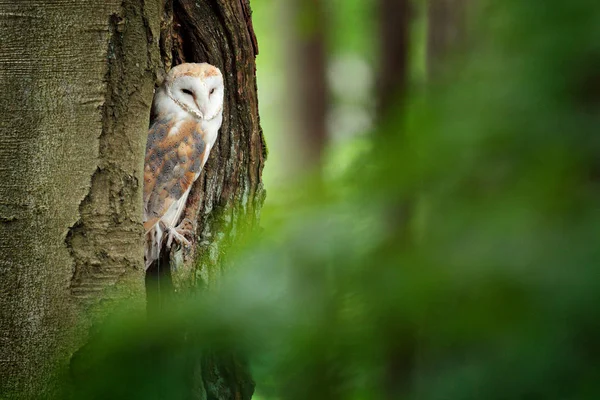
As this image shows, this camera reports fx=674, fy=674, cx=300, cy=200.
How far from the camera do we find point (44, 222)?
5.24 ft

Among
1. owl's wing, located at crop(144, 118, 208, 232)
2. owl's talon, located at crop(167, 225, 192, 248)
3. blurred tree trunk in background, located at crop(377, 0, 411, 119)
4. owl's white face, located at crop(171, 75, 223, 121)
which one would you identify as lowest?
owl's talon, located at crop(167, 225, 192, 248)

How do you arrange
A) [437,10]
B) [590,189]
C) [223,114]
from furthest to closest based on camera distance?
[223,114] → [437,10] → [590,189]

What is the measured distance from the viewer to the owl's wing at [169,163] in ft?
7.22

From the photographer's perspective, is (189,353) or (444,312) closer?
(444,312)

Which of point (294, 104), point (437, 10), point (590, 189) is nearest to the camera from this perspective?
point (590, 189)

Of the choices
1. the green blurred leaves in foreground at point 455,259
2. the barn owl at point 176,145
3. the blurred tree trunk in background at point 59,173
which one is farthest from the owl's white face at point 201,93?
the green blurred leaves in foreground at point 455,259

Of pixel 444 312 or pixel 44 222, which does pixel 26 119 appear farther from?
pixel 444 312

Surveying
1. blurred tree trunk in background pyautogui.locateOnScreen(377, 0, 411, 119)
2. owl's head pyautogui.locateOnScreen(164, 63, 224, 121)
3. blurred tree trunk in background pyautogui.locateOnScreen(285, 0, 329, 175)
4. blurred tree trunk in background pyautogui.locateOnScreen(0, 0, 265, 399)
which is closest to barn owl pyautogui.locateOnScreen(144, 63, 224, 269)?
owl's head pyautogui.locateOnScreen(164, 63, 224, 121)

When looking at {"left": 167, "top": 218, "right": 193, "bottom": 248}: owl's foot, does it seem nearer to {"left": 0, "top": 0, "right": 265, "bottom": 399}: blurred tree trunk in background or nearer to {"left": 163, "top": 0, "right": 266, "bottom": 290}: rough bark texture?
{"left": 163, "top": 0, "right": 266, "bottom": 290}: rough bark texture

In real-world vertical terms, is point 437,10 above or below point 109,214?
above

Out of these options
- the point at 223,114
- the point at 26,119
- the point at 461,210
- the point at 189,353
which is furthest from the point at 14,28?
the point at 461,210

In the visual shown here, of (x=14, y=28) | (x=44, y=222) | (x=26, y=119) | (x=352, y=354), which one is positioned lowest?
(x=44, y=222)

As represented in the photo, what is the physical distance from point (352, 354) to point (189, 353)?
119 millimetres

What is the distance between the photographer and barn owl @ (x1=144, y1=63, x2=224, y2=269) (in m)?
2.20
